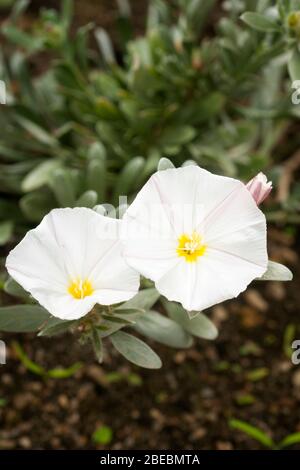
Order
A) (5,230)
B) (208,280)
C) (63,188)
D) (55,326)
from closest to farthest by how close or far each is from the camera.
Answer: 1. (208,280)
2. (55,326)
3. (63,188)
4. (5,230)

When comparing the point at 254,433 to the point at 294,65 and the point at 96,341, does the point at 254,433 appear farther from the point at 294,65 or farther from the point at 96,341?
the point at 294,65

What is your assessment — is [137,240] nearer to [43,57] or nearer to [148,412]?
[148,412]

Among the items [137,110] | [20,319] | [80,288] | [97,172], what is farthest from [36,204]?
[80,288]

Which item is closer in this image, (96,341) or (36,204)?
(96,341)

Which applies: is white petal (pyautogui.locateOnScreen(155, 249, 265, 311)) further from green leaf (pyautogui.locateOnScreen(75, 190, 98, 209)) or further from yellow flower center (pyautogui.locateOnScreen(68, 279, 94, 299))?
green leaf (pyautogui.locateOnScreen(75, 190, 98, 209))

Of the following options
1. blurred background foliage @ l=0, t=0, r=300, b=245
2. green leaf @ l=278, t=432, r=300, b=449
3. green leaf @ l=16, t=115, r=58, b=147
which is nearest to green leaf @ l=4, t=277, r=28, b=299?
blurred background foliage @ l=0, t=0, r=300, b=245

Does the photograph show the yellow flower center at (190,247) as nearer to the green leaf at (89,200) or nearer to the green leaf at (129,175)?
the green leaf at (89,200)

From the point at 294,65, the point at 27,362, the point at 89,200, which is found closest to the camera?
the point at 89,200
